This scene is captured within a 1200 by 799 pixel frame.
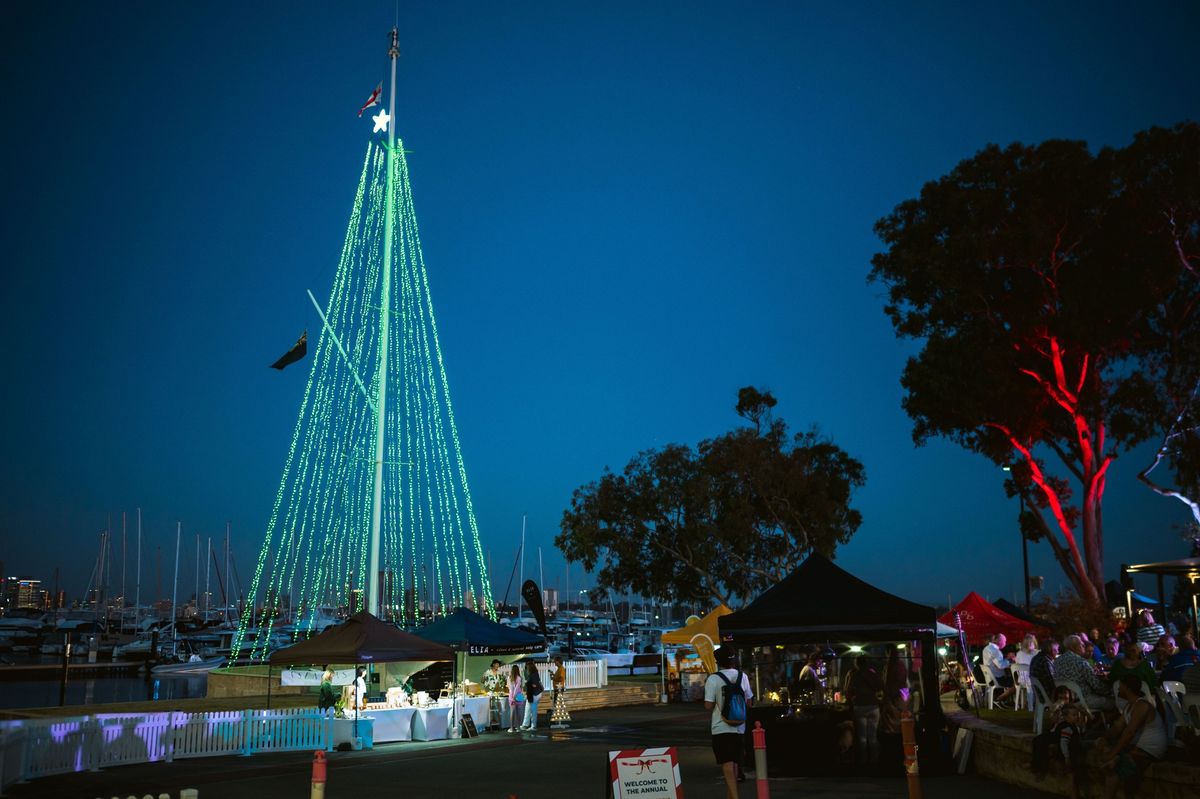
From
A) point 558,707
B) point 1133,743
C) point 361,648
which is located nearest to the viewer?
point 1133,743

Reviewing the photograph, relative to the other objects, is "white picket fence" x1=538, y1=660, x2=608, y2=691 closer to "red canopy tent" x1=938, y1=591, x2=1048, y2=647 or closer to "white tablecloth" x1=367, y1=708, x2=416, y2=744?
"white tablecloth" x1=367, y1=708, x2=416, y2=744

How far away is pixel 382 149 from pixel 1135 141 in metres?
20.8

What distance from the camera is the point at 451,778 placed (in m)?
14.5

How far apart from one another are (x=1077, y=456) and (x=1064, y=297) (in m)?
4.86

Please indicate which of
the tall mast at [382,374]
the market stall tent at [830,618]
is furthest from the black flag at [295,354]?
the market stall tent at [830,618]

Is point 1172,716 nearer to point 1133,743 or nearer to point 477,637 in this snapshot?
point 1133,743

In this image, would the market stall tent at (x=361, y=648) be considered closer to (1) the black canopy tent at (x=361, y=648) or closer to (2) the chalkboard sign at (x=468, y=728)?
(1) the black canopy tent at (x=361, y=648)

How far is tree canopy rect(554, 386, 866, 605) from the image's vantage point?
43.6 meters

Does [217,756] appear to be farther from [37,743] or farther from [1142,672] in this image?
[1142,672]

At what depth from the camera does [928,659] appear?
14281 millimetres

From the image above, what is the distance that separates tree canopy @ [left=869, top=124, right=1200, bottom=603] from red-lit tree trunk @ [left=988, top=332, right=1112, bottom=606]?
0.14ft

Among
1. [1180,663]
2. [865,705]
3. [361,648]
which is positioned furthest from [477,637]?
[1180,663]

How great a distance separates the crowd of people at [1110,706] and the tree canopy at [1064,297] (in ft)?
39.7

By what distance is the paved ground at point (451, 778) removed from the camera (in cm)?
1257
